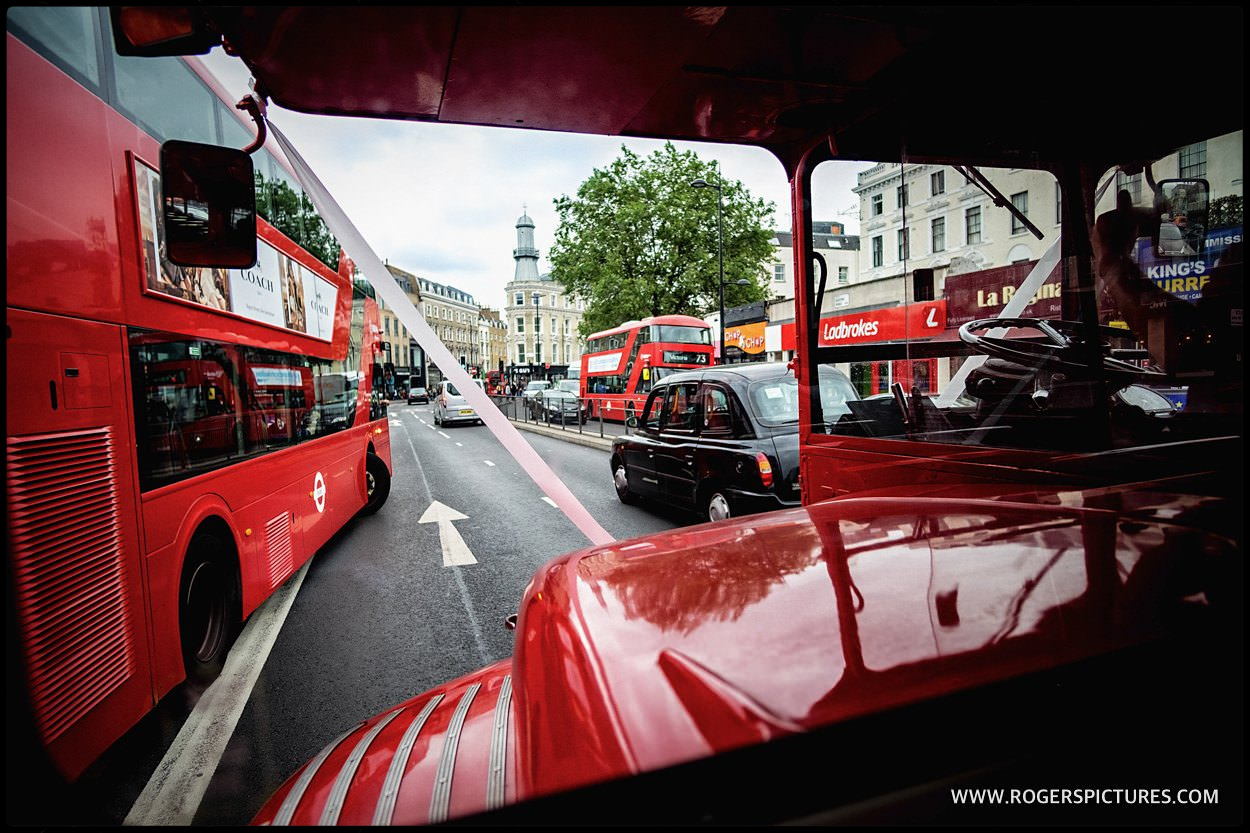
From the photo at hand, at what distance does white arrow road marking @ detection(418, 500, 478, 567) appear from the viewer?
6595 millimetres

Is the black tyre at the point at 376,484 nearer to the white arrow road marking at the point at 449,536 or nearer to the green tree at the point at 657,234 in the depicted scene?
the white arrow road marking at the point at 449,536

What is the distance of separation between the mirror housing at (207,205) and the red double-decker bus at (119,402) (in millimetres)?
371

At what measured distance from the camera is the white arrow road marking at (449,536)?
6595 millimetres

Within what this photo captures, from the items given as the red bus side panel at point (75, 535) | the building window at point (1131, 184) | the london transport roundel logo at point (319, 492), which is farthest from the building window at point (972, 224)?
the london transport roundel logo at point (319, 492)

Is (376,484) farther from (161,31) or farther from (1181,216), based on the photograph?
(1181,216)

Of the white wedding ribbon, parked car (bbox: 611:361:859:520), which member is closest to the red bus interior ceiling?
the white wedding ribbon

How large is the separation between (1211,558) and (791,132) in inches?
90.1

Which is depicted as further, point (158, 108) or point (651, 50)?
point (158, 108)

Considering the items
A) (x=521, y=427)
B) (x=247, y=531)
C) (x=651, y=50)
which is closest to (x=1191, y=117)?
(x=651, y=50)

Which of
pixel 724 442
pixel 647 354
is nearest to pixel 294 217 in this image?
pixel 724 442

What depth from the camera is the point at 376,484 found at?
9180 millimetres

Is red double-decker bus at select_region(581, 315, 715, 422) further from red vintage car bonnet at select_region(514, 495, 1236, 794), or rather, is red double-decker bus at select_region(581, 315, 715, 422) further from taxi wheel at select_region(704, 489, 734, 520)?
red vintage car bonnet at select_region(514, 495, 1236, 794)

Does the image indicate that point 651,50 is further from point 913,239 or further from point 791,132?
point 913,239

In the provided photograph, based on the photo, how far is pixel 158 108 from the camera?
3209 millimetres
